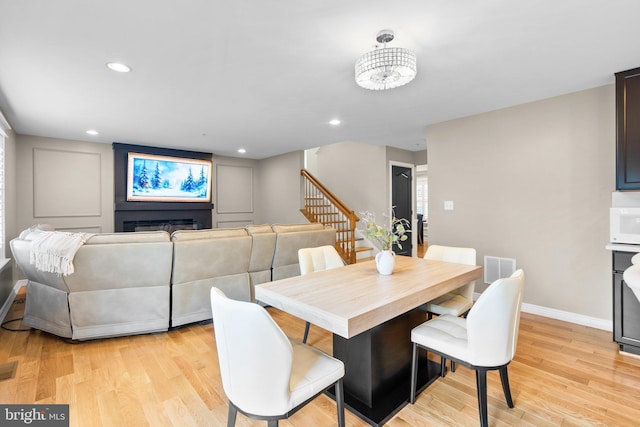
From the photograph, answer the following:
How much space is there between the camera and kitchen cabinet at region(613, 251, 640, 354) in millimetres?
2400

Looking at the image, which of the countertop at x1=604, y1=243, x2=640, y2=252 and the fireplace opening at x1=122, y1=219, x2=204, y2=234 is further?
the fireplace opening at x1=122, y1=219, x2=204, y2=234

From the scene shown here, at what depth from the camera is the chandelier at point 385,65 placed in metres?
1.88

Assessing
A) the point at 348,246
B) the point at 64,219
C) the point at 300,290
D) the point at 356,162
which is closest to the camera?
the point at 300,290

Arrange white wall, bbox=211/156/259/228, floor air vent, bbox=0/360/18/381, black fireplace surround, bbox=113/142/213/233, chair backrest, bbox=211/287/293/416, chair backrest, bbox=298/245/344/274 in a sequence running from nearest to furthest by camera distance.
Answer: chair backrest, bbox=211/287/293/416
floor air vent, bbox=0/360/18/381
chair backrest, bbox=298/245/344/274
black fireplace surround, bbox=113/142/213/233
white wall, bbox=211/156/259/228

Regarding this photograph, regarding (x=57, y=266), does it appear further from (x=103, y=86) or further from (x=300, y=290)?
(x=300, y=290)

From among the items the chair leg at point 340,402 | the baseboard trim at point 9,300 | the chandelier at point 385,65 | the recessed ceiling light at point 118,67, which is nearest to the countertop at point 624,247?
the chandelier at point 385,65

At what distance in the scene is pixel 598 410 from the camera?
5.85 ft

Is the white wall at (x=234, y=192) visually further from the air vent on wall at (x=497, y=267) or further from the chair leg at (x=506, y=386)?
the chair leg at (x=506, y=386)

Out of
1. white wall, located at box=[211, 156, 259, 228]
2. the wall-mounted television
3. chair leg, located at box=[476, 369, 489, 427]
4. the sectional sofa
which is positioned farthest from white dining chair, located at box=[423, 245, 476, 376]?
white wall, located at box=[211, 156, 259, 228]

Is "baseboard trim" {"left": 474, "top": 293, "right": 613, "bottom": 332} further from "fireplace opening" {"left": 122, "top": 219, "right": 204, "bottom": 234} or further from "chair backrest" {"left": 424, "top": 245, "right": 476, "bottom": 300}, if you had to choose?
"fireplace opening" {"left": 122, "top": 219, "right": 204, "bottom": 234}

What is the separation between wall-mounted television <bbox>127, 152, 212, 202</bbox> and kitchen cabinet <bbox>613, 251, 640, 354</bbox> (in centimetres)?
623

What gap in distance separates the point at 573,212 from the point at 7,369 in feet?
16.7

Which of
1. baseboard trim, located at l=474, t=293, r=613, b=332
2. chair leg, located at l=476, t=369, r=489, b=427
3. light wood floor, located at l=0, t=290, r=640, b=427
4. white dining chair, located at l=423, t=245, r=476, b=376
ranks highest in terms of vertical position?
white dining chair, located at l=423, t=245, r=476, b=376

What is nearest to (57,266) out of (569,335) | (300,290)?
(300,290)
